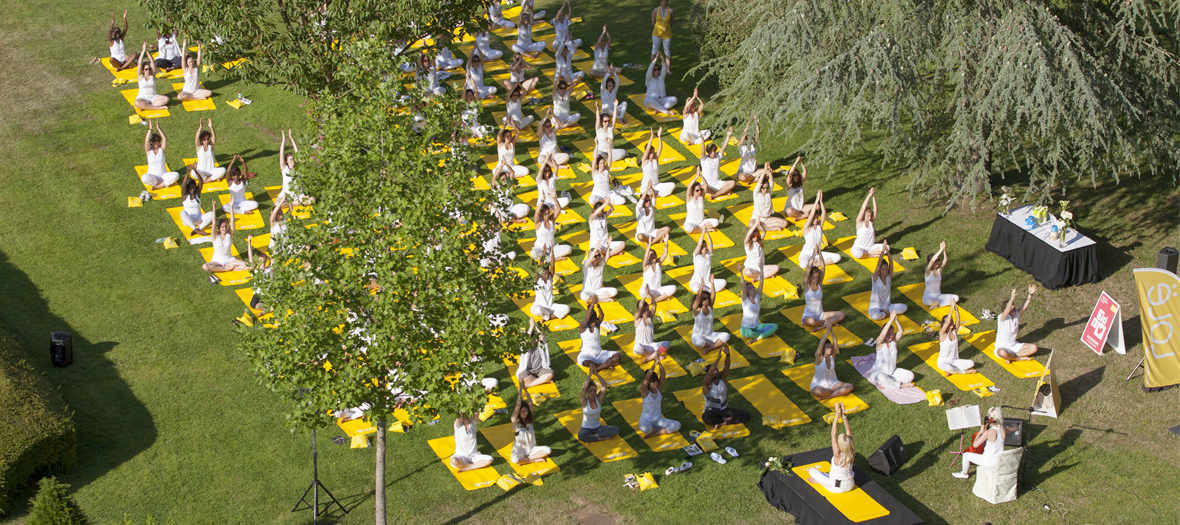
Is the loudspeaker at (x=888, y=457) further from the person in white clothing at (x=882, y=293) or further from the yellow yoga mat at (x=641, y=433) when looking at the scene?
the person in white clothing at (x=882, y=293)

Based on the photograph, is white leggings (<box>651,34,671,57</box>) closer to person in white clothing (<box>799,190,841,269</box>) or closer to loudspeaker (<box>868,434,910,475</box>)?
person in white clothing (<box>799,190,841,269</box>)

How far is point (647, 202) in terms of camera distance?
23719 millimetres

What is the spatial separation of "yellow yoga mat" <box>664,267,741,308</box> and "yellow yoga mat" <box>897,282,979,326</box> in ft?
10.4

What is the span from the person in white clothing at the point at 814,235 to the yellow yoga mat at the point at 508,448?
283 inches

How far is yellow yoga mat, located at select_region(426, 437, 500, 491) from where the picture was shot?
1780 cm

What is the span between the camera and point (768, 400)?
19.8 m

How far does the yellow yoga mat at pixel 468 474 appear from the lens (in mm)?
17797

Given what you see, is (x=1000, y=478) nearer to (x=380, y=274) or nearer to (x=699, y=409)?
(x=699, y=409)

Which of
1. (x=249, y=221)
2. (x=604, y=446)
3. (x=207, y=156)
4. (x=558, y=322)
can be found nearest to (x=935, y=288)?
(x=558, y=322)

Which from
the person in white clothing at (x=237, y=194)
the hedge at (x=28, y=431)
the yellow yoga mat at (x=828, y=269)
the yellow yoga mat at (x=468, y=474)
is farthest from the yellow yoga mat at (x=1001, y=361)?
the hedge at (x=28, y=431)

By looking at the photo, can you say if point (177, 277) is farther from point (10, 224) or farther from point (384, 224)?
point (384, 224)

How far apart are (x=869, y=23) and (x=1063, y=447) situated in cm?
892

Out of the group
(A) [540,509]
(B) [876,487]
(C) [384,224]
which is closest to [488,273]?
(C) [384,224]

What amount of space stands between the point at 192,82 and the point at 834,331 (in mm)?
16410
